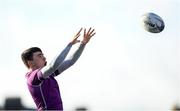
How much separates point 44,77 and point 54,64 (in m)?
0.45

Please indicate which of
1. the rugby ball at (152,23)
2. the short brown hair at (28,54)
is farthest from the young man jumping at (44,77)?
the rugby ball at (152,23)

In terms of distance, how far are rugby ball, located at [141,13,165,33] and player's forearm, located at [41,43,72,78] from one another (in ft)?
17.7

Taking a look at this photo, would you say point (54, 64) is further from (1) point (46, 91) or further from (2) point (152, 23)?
(2) point (152, 23)

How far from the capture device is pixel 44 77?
50.4 feet

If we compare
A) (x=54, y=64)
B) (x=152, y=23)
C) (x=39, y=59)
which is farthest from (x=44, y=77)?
(x=152, y=23)

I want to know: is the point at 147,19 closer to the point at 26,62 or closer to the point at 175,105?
the point at 26,62

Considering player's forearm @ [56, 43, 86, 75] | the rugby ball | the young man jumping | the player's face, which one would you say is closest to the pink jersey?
the young man jumping

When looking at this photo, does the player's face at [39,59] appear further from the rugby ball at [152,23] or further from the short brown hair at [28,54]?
the rugby ball at [152,23]

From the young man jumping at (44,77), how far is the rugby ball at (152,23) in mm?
4710

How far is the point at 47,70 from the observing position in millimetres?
15086

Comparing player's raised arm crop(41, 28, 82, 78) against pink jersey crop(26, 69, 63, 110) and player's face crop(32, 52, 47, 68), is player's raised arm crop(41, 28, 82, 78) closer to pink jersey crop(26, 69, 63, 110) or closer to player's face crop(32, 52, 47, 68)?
pink jersey crop(26, 69, 63, 110)

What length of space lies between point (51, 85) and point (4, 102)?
5607cm

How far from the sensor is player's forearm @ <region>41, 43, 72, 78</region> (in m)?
15.0

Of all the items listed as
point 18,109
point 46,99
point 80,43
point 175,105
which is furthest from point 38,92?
point 175,105
